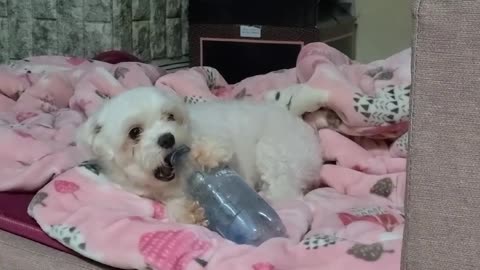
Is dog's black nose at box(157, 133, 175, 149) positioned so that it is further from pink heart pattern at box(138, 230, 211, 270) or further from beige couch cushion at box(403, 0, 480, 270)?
beige couch cushion at box(403, 0, 480, 270)

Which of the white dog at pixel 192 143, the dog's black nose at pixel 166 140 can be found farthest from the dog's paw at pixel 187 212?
the dog's black nose at pixel 166 140

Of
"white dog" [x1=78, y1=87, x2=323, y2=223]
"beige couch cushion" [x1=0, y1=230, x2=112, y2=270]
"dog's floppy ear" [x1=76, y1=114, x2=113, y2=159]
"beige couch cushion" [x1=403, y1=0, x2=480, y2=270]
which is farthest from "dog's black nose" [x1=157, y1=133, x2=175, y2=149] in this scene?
"beige couch cushion" [x1=403, y1=0, x2=480, y2=270]

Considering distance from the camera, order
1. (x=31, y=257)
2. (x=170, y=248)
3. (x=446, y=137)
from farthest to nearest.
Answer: (x=31, y=257) < (x=170, y=248) < (x=446, y=137)

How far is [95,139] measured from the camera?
142cm

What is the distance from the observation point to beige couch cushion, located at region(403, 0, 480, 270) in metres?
0.81

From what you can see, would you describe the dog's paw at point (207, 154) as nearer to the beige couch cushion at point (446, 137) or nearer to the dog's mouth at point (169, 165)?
the dog's mouth at point (169, 165)

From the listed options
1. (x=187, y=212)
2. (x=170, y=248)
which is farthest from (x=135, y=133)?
(x=170, y=248)

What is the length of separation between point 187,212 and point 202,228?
0.37ft

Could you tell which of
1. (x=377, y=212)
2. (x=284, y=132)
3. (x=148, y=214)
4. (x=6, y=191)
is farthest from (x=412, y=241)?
(x=6, y=191)

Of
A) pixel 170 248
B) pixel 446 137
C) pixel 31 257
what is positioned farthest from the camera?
pixel 31 257

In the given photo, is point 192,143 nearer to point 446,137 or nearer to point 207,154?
point 207,154

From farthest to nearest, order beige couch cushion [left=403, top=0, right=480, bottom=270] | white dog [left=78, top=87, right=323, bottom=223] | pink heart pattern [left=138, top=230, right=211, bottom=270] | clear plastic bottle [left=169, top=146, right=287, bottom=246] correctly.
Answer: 1. white dog [left=78, top=87, right=323, bottom=223]
2. clear plastic bottle [left=169, top=146, right=287, bottom=246]
3. pink heart pattern [left=138, top=230, right=211, bottom=270]
4. beige couch cushion [left=403, top=0, right=480, bottom=270]

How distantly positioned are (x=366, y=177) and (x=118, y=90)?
76cm

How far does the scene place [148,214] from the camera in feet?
4.55
